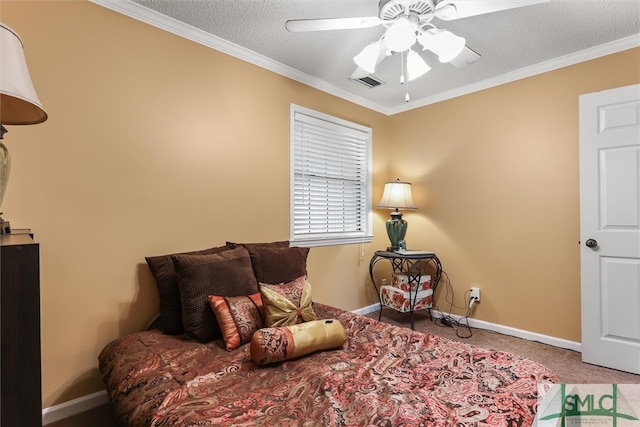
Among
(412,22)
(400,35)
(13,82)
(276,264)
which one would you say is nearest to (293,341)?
(276,264)

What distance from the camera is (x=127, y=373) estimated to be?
1.44m

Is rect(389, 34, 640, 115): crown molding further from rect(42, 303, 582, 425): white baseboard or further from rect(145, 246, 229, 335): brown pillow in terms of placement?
rect(145, 246, 229, 335): brown pillow

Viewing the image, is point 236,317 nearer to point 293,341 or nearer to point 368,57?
point 293,341

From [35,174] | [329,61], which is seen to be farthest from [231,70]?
[35,174]

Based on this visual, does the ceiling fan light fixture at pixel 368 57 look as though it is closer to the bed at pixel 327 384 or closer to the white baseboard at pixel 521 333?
the bed at pixel 327 384

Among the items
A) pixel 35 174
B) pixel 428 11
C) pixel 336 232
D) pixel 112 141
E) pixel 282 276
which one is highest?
pixel 428 11

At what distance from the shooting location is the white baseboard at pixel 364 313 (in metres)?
1.81

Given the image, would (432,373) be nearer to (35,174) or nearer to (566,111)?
(35,174)

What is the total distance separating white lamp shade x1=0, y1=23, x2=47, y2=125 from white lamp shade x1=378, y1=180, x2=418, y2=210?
292cm

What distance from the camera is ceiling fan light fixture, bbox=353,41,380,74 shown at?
1.91 m

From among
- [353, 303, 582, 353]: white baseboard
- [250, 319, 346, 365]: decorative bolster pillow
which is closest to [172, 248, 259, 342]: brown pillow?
[250, 319, 346, 365]: decorative bolster pillow

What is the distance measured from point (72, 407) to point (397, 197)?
10.1ft

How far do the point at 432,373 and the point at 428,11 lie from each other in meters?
1.82

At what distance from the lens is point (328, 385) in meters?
1.30
